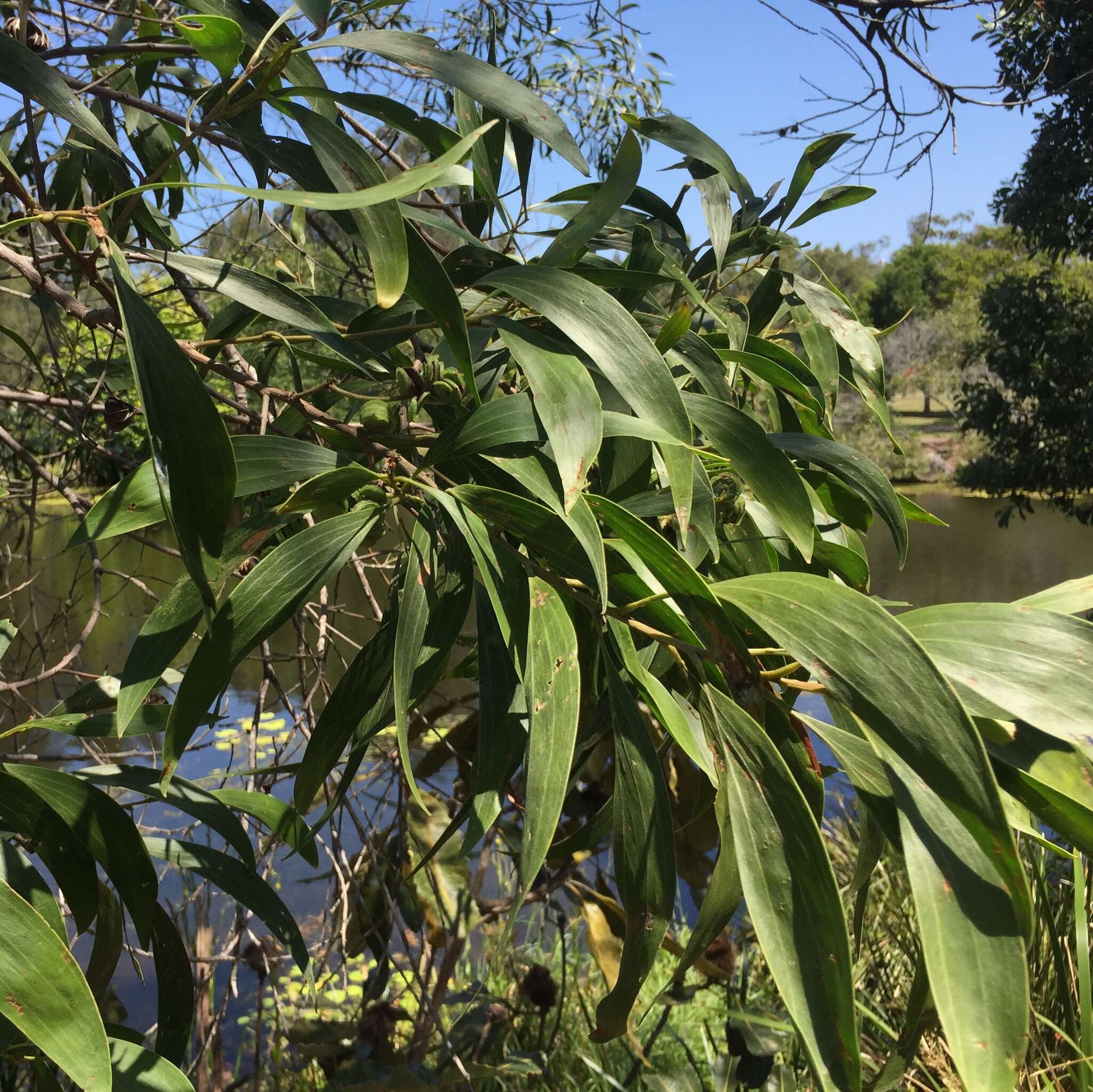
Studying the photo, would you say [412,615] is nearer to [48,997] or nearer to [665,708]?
[665,708]

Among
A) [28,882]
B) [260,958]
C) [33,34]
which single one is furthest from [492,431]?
[260,958]

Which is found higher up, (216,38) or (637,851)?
(216,38)


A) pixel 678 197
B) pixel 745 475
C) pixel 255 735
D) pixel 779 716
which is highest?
pixel 678 197

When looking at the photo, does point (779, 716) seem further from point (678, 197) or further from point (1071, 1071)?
point (1071, 1071)

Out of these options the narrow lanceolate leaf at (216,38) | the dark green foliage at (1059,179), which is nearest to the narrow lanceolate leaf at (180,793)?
the narrow lanceolate leaf at (216,38)

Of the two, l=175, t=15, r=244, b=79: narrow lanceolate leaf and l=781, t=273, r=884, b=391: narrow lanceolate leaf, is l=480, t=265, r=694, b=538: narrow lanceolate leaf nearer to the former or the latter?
l=175, t=15, r=244, b=79: narrow lanceolate leaf

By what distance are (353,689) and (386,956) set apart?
78 centimetres

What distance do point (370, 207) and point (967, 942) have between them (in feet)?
1.31

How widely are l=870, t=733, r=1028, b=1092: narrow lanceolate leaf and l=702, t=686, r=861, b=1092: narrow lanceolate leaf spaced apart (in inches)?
1.3

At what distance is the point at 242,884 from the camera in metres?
0.60

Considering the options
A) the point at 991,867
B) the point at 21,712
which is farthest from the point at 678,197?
the point at 21,712

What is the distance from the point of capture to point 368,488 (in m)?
0.47


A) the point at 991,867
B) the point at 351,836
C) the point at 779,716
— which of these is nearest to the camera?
the point at 991,867

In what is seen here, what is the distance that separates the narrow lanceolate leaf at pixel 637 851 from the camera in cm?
41
